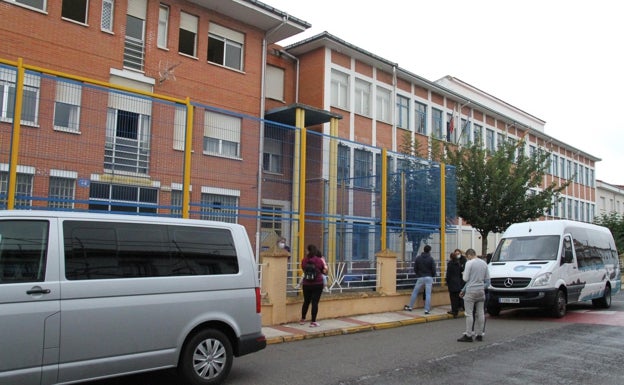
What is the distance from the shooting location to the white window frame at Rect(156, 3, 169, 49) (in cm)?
1934

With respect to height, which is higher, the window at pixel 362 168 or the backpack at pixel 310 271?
the window at pixel 362 168

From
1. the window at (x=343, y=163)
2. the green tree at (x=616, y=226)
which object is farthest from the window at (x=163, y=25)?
the green tree at (x=616, y=226)

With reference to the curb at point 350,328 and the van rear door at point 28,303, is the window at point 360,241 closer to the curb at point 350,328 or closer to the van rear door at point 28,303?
the curb at point 350,328

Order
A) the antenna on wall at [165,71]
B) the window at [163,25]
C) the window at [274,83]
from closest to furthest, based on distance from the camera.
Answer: the antenna on wall at [165,71]
the window at [163,25]
the window at [274,83]

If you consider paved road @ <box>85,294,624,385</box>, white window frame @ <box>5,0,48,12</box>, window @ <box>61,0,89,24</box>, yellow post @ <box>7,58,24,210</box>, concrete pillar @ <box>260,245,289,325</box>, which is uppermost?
window @ <box>61,0,89,24</box>

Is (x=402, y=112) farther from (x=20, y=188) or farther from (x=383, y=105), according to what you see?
(x=20, y=188)

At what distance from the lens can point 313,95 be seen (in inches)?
978

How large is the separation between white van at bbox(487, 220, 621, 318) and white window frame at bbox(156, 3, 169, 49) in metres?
13.3

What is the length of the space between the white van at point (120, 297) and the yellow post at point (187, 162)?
11.2 feet

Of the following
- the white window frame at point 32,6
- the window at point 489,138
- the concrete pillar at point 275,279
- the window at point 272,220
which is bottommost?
the concrete pillar at point 275,279

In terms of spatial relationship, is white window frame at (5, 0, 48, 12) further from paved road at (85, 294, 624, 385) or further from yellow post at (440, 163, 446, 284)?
paved road at (85, 294, 624, 385)

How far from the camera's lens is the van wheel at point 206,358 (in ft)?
20.4

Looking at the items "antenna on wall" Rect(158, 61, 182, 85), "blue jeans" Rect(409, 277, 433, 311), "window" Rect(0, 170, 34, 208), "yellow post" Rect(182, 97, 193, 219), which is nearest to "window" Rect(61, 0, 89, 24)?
"antenna on wall" Rect(158, 61, 182, 85)

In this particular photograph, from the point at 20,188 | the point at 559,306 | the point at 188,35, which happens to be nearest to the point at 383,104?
the point at 188,35
